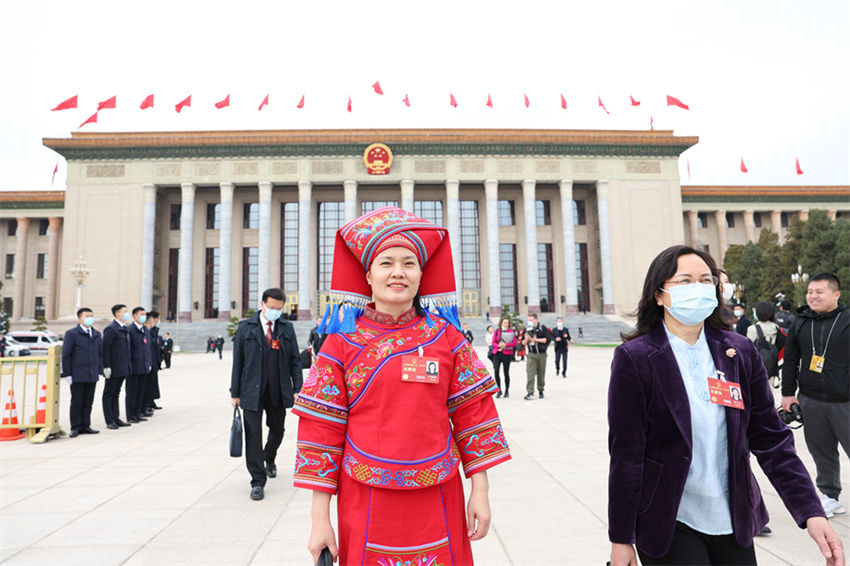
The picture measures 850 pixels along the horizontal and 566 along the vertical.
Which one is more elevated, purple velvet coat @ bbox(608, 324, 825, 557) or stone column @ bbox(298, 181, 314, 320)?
stone column @ bbox(298, 181, 314, 320)

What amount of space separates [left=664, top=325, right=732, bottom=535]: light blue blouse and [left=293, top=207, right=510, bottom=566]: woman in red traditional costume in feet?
2.43

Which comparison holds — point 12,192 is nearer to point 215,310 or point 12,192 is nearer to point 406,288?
point 215,310

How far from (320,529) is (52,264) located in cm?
5898

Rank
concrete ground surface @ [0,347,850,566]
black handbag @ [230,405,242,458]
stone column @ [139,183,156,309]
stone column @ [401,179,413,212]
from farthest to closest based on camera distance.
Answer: stone column @ [401,179,413,212] < stone column @ [139,183,156,309] < black handbag @ [230,405,242,458] < concrete ground surface @ [0,347,850,566]

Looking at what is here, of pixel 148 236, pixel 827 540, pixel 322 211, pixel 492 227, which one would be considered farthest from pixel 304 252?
pixel 827 540

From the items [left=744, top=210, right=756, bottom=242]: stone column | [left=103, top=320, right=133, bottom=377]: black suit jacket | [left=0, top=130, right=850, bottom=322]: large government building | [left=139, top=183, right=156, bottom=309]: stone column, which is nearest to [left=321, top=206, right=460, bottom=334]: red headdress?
[left=103, top=320, right=133, bottom=377]: black suit jacket

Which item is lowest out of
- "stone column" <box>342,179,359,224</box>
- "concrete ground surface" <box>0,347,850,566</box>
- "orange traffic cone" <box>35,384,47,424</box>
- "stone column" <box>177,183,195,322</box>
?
"concrete ground surface" <box>0,347,850,566</box>

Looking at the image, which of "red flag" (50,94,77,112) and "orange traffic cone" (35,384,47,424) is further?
"red flag" (50,94,77,112)

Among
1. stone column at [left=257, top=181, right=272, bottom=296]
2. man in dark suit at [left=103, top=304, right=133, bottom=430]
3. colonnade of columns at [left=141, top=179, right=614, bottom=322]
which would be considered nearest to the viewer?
man in dark suit at [left=103, top=304, right=133, bottom=430]

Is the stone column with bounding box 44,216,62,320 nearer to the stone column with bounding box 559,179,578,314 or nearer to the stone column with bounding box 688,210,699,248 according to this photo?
the stone column with bounding box 559,179,578,314

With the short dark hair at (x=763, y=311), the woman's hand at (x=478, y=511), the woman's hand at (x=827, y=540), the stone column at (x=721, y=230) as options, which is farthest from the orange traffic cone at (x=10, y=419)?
the stone column at (x=721, y=230)

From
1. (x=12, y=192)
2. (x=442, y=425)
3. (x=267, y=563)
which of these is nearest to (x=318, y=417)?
(x=442, y=425)

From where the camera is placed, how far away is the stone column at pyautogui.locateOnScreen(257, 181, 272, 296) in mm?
42969

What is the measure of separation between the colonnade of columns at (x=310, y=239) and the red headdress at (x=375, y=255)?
4011 cm
